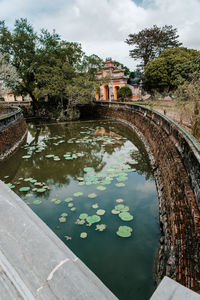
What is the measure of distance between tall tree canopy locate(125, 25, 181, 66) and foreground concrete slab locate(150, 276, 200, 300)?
3364 centimetres

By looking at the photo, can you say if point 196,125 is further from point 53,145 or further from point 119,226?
point 53,145

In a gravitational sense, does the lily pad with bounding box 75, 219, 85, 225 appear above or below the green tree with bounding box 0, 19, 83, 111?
below

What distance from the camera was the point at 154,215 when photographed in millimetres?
4238

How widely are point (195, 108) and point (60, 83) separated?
46.8 feet

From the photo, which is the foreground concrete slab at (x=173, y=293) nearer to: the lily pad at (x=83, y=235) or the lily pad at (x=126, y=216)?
the lily pad at (x=83, y=235)

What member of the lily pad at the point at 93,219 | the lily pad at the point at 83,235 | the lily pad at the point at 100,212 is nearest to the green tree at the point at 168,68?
the lily pad at the point at 100,212

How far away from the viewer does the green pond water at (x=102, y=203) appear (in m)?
3.05

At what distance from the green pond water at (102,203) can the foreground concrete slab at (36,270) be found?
8.01 ft

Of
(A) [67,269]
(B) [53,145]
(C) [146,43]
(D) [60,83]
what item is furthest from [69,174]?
(C) [146,43]

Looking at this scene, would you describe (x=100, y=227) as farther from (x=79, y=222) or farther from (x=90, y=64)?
(x=90, y=64)

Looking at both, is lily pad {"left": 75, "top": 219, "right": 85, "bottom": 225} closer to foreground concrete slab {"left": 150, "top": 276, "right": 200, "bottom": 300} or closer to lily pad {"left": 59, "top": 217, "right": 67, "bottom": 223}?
lily pad {"left": 59, "top": 217, "right": 67, "bottom": 223}

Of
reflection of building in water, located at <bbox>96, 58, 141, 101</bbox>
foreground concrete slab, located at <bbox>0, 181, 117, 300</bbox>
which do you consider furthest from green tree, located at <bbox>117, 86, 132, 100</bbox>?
foreground concrete slab, located at <bbox>0, 181, 117, 300</bbox>

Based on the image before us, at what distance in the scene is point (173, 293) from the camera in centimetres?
62

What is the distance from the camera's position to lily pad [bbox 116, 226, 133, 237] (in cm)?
358
